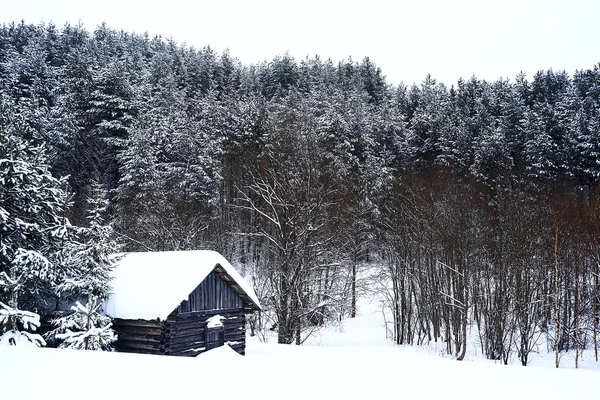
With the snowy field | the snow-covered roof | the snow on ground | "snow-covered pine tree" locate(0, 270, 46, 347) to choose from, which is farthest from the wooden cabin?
the snow on ground

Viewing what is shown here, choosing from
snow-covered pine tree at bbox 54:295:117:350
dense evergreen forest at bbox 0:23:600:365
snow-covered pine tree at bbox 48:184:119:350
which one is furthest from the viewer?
dense evergreen forest at bbox 0:23:600:365

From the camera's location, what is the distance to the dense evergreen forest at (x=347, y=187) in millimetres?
25930

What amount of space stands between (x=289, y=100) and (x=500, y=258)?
3074 cm

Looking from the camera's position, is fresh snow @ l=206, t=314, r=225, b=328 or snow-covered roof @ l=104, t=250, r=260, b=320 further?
fresh snow @ l=206, t=314, r=225, b=328

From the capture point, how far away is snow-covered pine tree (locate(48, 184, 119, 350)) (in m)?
16.7

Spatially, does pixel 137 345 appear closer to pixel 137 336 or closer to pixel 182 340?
pixel 137 336

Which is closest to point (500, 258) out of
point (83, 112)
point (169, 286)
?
point (169, 286)

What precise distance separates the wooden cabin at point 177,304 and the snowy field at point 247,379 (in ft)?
8.03

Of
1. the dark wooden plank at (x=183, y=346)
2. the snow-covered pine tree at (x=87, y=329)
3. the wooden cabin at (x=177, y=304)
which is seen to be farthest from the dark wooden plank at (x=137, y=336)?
the snow-covered pine tree at (x=87, y=329)

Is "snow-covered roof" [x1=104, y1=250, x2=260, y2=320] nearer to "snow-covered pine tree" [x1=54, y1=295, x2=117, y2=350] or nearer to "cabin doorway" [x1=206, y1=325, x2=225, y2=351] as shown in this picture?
"snow-covered pine tree" [x1=54, y1=295, x2=117, y2=350]

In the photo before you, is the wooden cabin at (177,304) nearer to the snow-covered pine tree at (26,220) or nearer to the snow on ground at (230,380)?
the snow-covered pine tree at (26,220)

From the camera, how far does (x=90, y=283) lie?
17672 mm

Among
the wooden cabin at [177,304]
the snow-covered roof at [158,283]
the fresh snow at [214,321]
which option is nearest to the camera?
the snow-covered roof at [158,283]

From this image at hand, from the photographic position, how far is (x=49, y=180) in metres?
18.3
